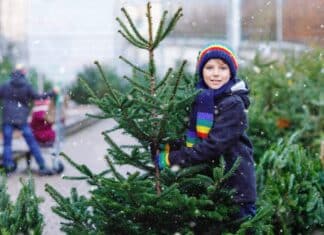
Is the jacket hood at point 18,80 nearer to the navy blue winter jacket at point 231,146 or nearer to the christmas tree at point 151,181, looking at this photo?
the christmas tree at point 151,181

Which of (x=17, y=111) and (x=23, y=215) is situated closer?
(x=23, y=215)

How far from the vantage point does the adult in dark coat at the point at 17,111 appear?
9.91 metres

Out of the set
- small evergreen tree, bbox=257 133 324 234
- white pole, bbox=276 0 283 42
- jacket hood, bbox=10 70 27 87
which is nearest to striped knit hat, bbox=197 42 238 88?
small evergreen tree, bbox=257 133 324 234

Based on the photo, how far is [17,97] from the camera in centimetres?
995

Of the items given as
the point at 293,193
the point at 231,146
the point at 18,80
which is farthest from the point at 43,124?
the point at 231,146

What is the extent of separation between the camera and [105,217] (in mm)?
3928

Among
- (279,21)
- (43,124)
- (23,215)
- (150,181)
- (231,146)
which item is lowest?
(43,124)

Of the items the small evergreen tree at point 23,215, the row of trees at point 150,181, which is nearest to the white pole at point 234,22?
the row of trees at point 150,181

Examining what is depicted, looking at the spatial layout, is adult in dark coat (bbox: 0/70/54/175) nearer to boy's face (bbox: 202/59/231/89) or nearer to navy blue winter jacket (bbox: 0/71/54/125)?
navy blue winter jacket (bbox: 0/71/54/125)

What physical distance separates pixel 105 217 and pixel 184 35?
64.7ft

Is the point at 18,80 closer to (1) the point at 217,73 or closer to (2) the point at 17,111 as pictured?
(2) the point at 17,111

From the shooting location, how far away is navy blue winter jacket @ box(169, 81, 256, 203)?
3848 mm

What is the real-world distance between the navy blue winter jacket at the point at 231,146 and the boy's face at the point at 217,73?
0.07 meters

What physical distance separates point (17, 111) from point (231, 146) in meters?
6.54
